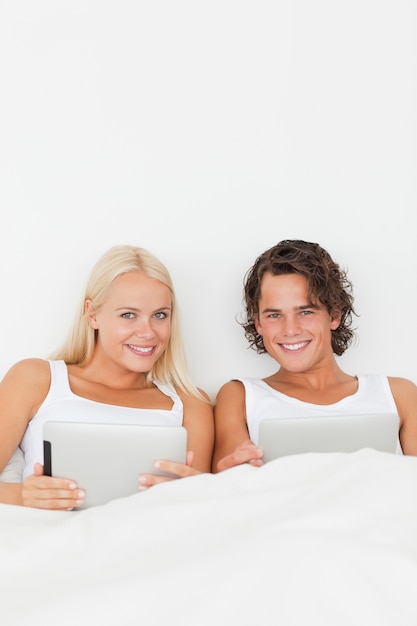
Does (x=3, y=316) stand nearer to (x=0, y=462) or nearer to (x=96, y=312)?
(x=96, y=312)

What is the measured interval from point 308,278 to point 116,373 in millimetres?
748

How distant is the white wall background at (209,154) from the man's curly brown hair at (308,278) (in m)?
0.13

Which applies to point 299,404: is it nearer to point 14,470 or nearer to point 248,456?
point 248,456

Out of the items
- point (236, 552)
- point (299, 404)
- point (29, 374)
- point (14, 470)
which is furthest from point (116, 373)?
point (236, 552)

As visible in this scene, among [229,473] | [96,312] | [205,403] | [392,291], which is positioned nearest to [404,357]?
[392,291]

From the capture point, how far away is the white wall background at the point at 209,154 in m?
2.64

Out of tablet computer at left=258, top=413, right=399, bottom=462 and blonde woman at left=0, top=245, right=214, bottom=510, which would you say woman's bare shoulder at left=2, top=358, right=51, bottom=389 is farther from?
tablet computer at left=258, top=413, right=399, bottom=462

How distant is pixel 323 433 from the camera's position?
5.89 feet

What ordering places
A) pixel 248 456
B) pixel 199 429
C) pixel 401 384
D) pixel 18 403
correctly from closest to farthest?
1. pixel 248 456
2. pixel 18 403
3. pixel 199 429
4. pixel 401 384

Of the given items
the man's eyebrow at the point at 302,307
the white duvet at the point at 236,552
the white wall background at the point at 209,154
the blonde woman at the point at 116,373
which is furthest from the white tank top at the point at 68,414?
the white duvet at the point at 236,552

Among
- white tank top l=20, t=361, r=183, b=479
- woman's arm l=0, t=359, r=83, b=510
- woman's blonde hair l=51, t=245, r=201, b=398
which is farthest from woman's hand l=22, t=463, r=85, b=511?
woman's blonde hair l=51, t=245, r=201, b=398

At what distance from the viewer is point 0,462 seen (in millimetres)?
2160

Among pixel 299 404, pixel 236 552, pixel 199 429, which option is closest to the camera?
pixel 236 552

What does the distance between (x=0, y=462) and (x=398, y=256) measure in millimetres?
1690
